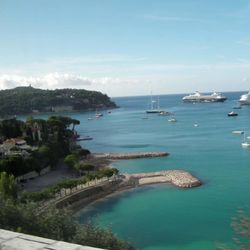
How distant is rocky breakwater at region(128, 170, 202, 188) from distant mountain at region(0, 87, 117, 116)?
96.3 meters

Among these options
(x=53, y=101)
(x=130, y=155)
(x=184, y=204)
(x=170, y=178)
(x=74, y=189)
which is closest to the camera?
(x=184, y=204)

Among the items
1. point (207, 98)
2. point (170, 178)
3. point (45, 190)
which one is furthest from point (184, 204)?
point (207, 98)

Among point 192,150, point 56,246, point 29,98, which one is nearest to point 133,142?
point 192,150

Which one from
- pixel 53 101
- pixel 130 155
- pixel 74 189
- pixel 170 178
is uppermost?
pixel 53 101

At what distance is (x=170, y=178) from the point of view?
31.3 metres

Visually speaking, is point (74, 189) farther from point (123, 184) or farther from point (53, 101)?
point (53, 101)

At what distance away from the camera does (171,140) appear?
58312 millimetres

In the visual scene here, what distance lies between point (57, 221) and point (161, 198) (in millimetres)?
16389

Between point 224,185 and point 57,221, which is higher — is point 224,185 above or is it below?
below

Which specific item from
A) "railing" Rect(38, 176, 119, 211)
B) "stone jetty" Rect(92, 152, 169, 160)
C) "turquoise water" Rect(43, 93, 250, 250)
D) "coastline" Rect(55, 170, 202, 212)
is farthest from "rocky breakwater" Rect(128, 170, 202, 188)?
"stone jetty" Rect(92, 152, 169, 160)

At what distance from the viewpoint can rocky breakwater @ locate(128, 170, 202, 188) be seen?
29312 millimetres

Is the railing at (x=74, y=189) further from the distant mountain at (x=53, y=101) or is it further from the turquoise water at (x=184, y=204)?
the distant mountain at (x=53, y=101)

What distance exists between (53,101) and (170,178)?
372 ft

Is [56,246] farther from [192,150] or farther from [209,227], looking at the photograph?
[192,150]
